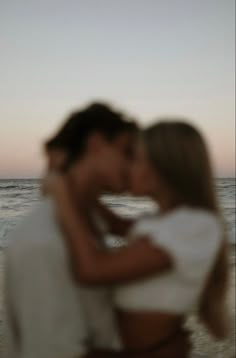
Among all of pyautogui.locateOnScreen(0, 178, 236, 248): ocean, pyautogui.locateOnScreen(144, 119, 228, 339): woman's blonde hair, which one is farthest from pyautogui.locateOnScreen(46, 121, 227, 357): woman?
pyautogui.locateOnScreen(0, 178, 236, 248): ocean

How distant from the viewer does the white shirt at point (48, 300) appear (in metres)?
1.87

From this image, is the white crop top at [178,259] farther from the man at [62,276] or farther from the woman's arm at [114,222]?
the woman's arm at [114,222]

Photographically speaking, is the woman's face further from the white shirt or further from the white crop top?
the white shirt

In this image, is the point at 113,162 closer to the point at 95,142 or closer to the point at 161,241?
the point at 95,142

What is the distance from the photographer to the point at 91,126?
214cm

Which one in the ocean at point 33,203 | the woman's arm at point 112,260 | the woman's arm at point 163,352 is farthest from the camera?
the ocean at point 33,203

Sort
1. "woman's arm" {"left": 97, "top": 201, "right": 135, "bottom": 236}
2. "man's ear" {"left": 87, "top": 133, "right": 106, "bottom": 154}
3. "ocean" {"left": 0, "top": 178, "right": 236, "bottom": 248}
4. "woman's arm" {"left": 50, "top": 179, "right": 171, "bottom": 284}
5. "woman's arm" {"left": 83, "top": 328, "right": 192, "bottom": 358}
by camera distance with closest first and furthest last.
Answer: "woman's arm" {"left": 50, "top": 179, "right": 171, "bottom": 284} < "woman's arm" {"left": 83, "top": 328, "right": 192, "bottom": 358} < "man's ear" {"left": 87, "top": 133, "right": 106, "bottom": 154} < "woman's arm" {"left": 97, "top": 201, "right": 135, "bottom": 236} < "ocean" {"left": 0, "top": 178, "right": 236, "bottom": 248}

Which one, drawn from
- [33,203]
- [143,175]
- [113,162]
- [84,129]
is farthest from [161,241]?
[33,203]

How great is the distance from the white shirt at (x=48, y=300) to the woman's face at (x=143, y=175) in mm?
323

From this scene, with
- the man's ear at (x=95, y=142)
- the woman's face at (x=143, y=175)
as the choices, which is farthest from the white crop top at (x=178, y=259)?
the man's ear at (x=95, y=142)

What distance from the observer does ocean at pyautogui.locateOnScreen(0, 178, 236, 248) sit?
618 inches

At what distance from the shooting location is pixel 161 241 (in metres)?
1.83

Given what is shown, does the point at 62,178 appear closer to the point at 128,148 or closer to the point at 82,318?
the point at 128,148

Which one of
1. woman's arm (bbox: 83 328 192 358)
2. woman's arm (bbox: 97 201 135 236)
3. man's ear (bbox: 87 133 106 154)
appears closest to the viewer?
woman's arm (bbox: 83 328 192 358)
